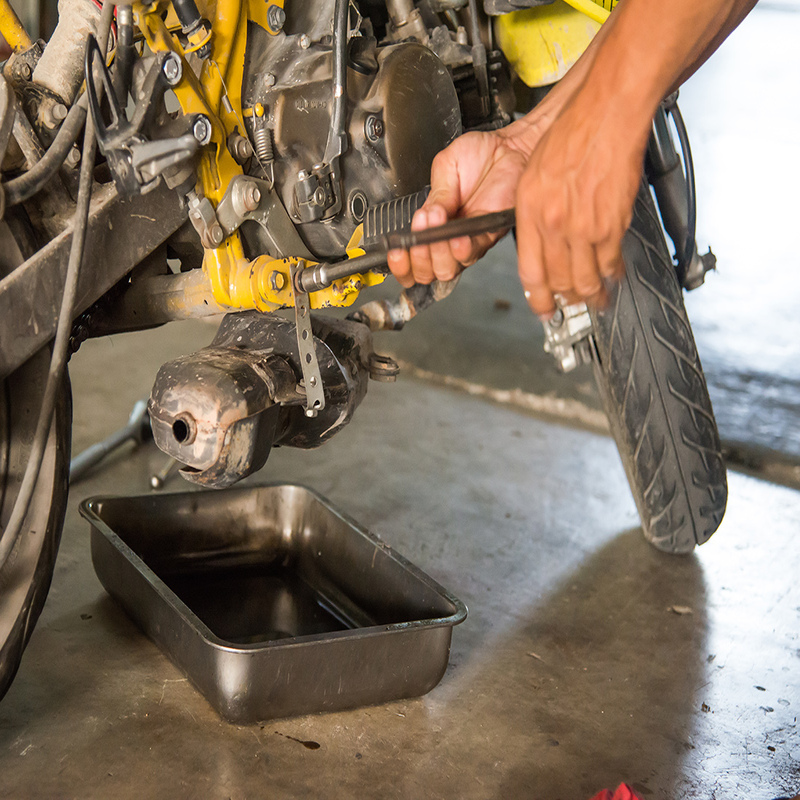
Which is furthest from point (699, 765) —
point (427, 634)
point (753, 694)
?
point (427, 634)

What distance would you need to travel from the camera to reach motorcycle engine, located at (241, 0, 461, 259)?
3.50ft

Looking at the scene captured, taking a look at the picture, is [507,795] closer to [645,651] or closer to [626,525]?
[645,651]

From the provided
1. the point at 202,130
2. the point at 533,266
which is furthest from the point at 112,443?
the point at 533,266

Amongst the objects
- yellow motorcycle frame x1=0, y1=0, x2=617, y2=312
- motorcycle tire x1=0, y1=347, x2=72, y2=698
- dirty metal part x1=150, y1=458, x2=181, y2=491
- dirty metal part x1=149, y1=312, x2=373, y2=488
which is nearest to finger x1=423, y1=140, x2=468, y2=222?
yellow motorcycle frame x1=0, y1=0, x2=617, y2=312

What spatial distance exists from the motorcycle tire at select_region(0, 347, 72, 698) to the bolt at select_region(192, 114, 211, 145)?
30 centimetres

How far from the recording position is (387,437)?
2049 mm

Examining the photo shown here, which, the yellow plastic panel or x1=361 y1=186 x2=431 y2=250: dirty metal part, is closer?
x1=361 y1=186 x2=431 y2=250: dirty metal part

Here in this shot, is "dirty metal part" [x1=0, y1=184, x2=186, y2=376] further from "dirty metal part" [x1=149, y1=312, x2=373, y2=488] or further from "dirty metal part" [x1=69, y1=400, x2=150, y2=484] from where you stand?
"dirty metal part" [x1=69, y1=400, x2=150, y2=484]

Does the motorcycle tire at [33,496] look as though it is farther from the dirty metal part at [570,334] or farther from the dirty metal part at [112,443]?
the dirty metal part at [570,334]

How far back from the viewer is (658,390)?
4.96 ft

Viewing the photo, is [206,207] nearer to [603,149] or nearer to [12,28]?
[12,28]

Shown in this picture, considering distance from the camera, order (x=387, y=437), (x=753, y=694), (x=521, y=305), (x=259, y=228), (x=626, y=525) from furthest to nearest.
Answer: (x=521, y=305), (x=387, y=437), (x=626, y=525), (x=753, y=694), (x=259, y=228)

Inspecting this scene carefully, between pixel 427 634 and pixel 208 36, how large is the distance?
0.75 metres

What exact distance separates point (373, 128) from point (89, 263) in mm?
378
